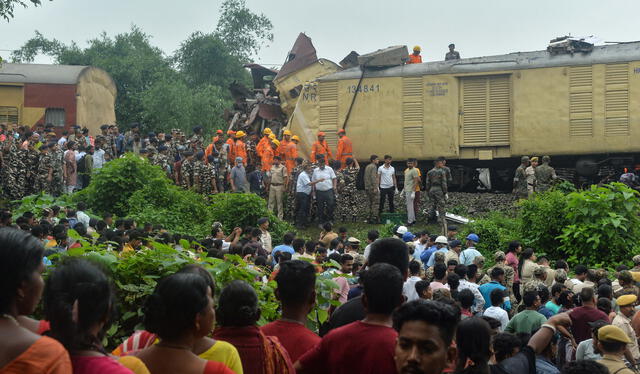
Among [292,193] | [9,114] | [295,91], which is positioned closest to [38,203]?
[292,193]

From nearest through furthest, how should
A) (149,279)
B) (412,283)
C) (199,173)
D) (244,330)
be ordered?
(244,330)
(149,279)
(412,283)
(199,173)

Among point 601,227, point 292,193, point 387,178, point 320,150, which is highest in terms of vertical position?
point 320,150

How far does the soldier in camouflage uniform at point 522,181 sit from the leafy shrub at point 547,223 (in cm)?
268

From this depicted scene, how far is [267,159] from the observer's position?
21.3 m

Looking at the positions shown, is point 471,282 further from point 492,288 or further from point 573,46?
point 573,46

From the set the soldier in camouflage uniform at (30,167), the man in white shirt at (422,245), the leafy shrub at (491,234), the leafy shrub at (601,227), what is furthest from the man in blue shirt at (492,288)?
the soldier in camouflage uniform at (30,167)

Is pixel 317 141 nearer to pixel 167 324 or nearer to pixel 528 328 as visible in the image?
pixel 528 328

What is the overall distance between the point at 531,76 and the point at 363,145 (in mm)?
4387

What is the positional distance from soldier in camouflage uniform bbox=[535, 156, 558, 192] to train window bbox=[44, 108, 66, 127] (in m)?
14.4

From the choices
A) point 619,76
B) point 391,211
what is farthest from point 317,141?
point 619,76

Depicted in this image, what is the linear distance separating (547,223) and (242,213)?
5.73 m

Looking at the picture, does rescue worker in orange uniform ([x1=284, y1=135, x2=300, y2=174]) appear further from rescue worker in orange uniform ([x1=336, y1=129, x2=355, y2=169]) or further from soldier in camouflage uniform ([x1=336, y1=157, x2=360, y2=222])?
soldier in camouflage uniform ([x1=336, y1=157, x2=360, y2=222])

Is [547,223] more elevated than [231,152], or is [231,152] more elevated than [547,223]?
[231,152]

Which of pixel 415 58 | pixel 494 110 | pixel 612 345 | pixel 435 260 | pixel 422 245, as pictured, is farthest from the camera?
pixel 415 58
